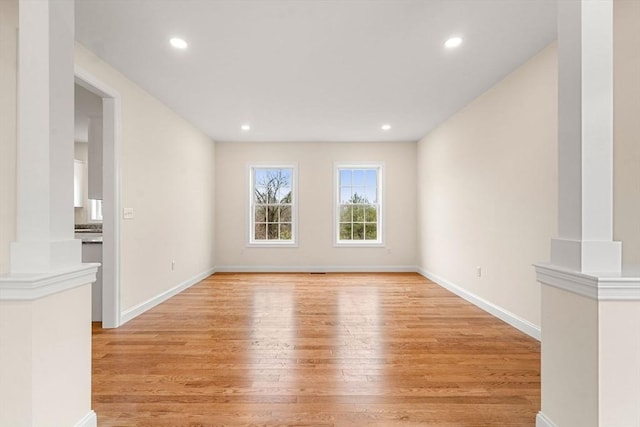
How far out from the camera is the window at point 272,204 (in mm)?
6805

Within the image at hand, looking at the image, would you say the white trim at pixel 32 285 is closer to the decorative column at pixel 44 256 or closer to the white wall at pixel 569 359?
the decorative column at pixel 44 256

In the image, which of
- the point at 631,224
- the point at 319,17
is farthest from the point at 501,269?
the point at 319,17

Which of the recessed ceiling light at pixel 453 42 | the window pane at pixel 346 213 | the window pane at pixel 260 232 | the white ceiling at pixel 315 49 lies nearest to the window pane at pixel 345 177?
the window pane at pixel 346 213

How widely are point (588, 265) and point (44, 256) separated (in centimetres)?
246

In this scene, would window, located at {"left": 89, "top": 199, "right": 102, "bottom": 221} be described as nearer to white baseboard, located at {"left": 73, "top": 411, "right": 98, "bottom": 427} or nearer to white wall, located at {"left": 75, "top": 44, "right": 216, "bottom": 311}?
white wall, located at {"left": 75, "top": 44, "right": 216, "bottom": 311}

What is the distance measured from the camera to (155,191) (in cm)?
423

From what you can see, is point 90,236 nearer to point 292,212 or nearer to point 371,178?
point 292,212

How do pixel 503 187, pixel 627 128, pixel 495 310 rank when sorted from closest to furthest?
pixel 627 128 < pixel 503 187 < pixel 495 310

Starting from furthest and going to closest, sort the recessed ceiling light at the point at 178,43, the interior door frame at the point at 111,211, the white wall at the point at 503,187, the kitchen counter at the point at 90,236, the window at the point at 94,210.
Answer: the window at the point at 94,210
the kitchen counter at the point at 90,236
the interior door frame at the point at 111,211
the white wall at the point at 503,187
the recessed ceiling light at the point at 178,43

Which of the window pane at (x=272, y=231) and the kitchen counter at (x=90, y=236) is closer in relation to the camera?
the kitchen counter at (x=90, y=236)

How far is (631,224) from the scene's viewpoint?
2111mm

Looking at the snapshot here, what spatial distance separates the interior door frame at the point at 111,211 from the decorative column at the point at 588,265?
3.75 metres

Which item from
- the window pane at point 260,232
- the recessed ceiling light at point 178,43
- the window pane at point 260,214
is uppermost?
the recessed ceiling light at point 178,43

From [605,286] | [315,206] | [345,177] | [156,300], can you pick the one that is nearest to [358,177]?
[345,177]
